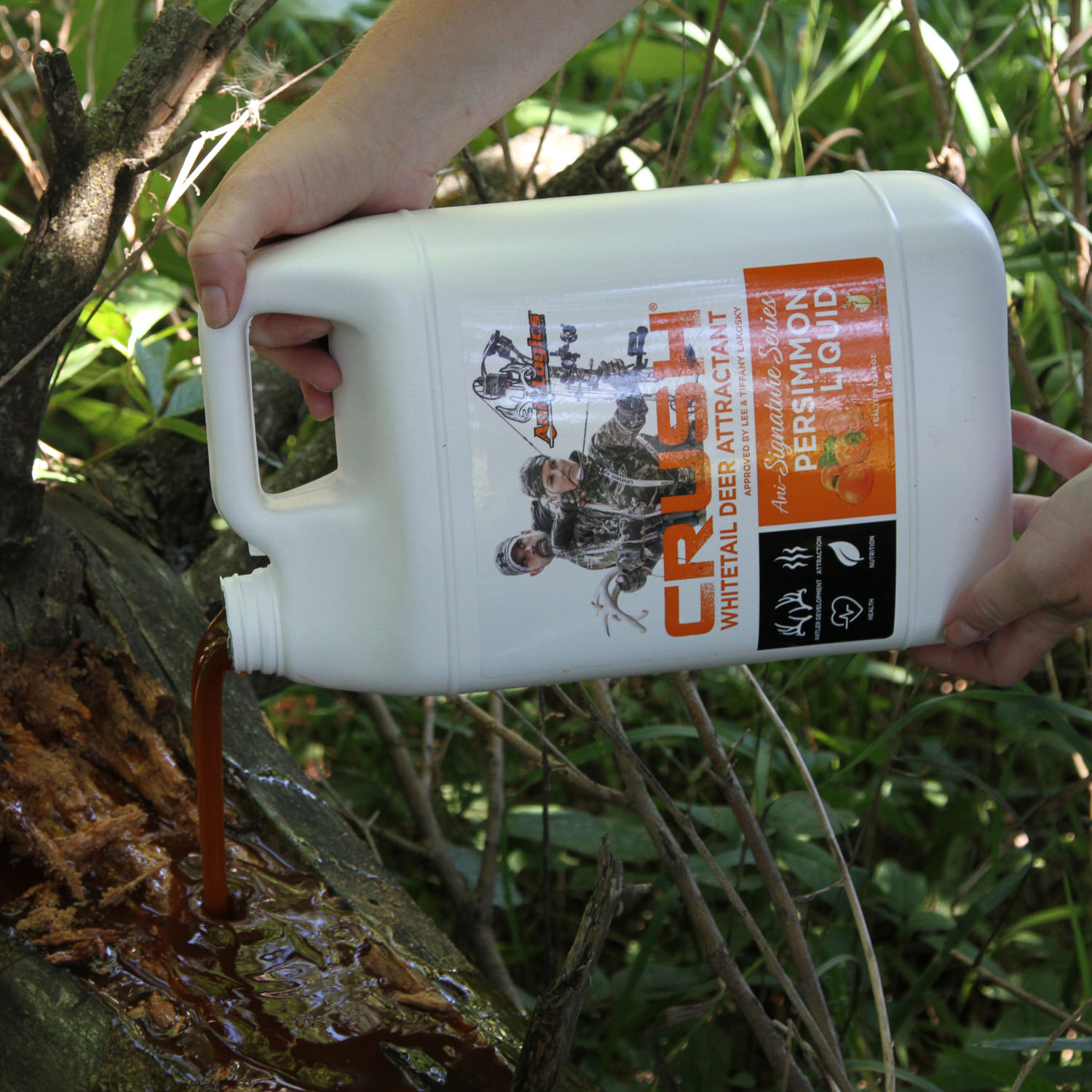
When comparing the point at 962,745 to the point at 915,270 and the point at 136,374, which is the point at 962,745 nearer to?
the point at 915,270

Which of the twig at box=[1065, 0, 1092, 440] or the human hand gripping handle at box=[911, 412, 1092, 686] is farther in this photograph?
the twig at box=[1065, 0, 1092, 440]

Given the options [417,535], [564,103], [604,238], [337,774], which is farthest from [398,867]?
[564,103]

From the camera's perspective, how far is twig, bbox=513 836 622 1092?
26.2 inches

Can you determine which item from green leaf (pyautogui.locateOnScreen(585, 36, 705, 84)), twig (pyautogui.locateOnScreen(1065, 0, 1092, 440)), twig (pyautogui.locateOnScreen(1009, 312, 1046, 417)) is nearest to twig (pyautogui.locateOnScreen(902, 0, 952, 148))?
twig (pyautogui.locateOnScreen(1065, 0, 1092, 440))

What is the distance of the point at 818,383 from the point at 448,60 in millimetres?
389

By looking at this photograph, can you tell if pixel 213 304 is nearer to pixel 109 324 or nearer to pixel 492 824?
pixel 109 324

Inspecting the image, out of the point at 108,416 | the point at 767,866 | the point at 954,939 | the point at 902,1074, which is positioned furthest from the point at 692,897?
the point at 108,416

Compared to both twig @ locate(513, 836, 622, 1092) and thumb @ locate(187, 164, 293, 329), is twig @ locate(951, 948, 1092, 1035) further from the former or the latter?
thumb @ locate(187, 164, 293, 329)

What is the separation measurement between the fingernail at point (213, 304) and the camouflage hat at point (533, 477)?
23cm

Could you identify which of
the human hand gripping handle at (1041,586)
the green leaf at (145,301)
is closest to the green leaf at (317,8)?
the green leaf at (145,301)

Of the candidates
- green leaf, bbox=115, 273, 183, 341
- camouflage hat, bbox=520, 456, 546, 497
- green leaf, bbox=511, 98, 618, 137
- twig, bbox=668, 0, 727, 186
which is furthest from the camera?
green leaf, bbox=511, 98, 618, 137

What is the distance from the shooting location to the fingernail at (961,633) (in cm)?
85

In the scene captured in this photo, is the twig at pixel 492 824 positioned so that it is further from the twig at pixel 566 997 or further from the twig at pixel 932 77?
the twig at pixel 932 77

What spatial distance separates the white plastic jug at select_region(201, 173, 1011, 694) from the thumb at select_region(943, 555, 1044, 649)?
5 centimetres
